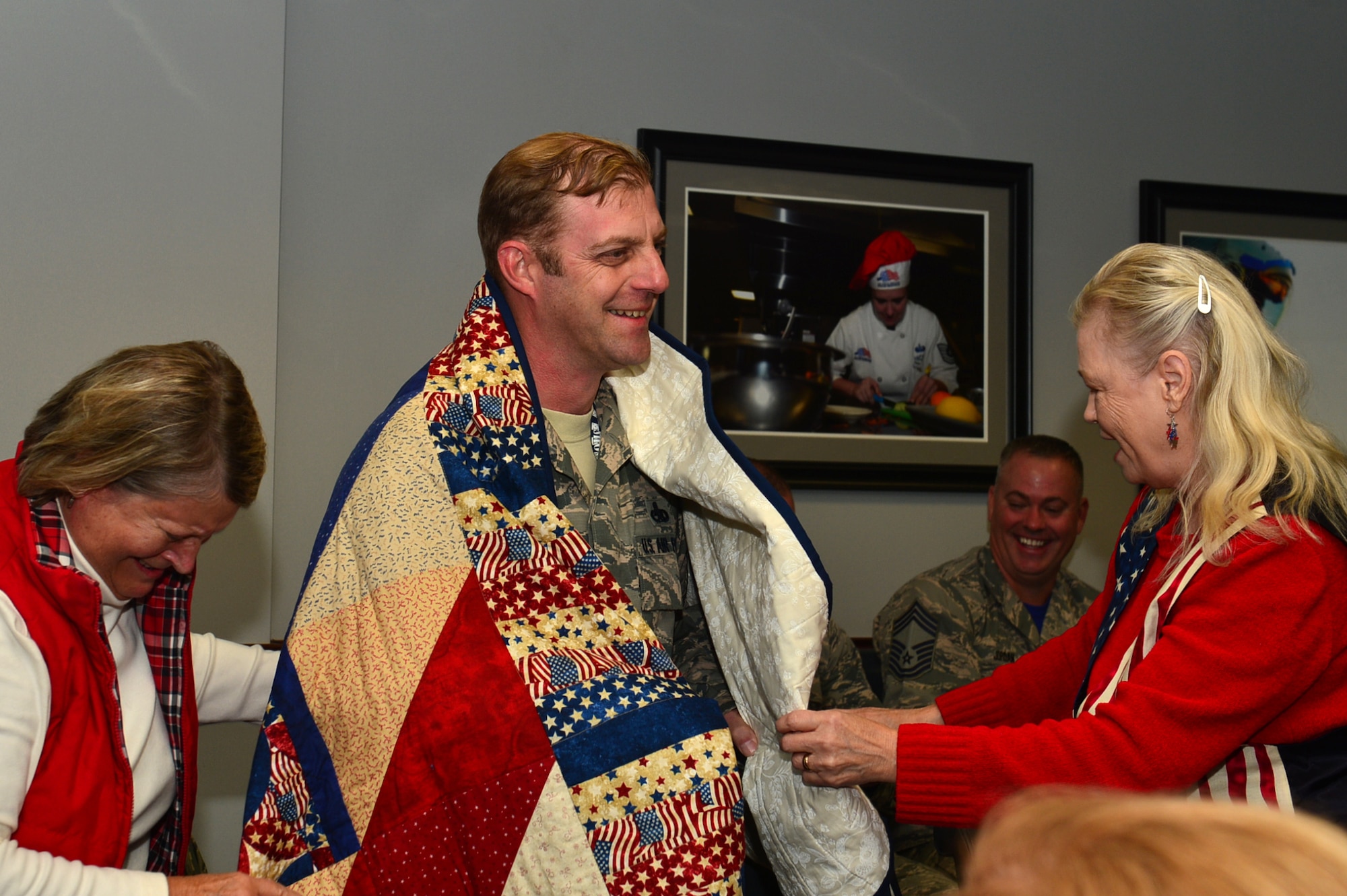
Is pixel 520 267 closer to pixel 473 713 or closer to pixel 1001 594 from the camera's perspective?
pixel 473 713

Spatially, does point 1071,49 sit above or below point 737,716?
above

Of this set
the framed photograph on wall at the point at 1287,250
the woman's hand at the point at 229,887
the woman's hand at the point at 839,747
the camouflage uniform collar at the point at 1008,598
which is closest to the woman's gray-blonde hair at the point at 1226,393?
the woman's hand at the point at 839,747

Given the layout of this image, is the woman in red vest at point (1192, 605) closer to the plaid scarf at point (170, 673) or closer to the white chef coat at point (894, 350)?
the plaid scarf at point (170, 673)

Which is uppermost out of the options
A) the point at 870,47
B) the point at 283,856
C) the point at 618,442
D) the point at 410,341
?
the point at 870,47

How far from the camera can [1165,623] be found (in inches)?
59.5

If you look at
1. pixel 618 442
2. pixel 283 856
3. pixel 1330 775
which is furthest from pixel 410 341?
pixel 1330 775

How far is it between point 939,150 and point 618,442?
195 cm

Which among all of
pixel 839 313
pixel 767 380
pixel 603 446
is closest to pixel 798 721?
pixel 603 446

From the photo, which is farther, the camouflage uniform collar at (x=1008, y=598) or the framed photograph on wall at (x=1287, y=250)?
the framed photograph on wall at (x=1287, y=250)

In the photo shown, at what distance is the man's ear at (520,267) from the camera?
69.5 inches

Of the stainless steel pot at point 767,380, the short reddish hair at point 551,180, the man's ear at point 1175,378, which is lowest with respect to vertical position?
the man's ear at point 1175,378

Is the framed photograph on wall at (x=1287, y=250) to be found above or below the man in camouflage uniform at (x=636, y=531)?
above

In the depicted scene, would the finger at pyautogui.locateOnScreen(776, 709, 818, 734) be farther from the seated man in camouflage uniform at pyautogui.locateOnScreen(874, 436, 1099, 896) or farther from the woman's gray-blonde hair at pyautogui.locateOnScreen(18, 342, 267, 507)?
the seated man in camouflage uniform at pyautogui.locateOnScreen(874, 436, 1099, 896)

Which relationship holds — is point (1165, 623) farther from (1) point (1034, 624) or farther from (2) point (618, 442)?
(1) point (1034, 624)
